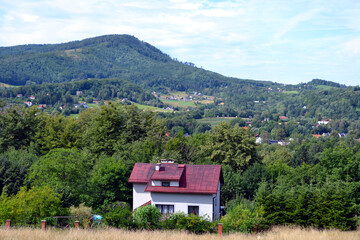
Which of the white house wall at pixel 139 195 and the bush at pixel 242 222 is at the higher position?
the bush at pixel 242 222

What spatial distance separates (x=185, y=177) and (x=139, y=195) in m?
4.08

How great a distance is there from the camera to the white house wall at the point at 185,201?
29.7 meters

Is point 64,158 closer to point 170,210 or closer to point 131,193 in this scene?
point 131,193

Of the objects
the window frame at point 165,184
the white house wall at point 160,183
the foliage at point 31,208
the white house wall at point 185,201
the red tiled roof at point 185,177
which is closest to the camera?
the foliage at point 31,208

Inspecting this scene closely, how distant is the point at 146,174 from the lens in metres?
32.0

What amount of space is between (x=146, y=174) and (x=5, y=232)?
18.3m

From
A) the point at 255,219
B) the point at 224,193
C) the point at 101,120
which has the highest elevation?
the point at 101,120

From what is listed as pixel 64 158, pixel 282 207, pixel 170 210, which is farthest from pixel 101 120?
pixel 282 207

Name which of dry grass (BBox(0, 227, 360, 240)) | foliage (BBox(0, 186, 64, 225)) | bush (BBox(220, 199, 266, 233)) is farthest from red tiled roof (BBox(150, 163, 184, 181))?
dry grass (BBox(0, 227, 360, 240))

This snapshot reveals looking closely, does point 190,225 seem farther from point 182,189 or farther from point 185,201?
point 185,201

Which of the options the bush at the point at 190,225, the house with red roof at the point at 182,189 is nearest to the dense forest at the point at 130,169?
the bush at the point at 190,225

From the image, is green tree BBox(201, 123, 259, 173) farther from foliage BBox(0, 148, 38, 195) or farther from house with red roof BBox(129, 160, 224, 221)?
foliage BBox(0, 148, 38, 195)

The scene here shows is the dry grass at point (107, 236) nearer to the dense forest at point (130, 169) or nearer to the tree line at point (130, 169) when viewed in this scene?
the dense forest at point (130, 169)

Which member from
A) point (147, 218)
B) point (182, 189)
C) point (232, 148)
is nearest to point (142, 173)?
point (182, 189)
